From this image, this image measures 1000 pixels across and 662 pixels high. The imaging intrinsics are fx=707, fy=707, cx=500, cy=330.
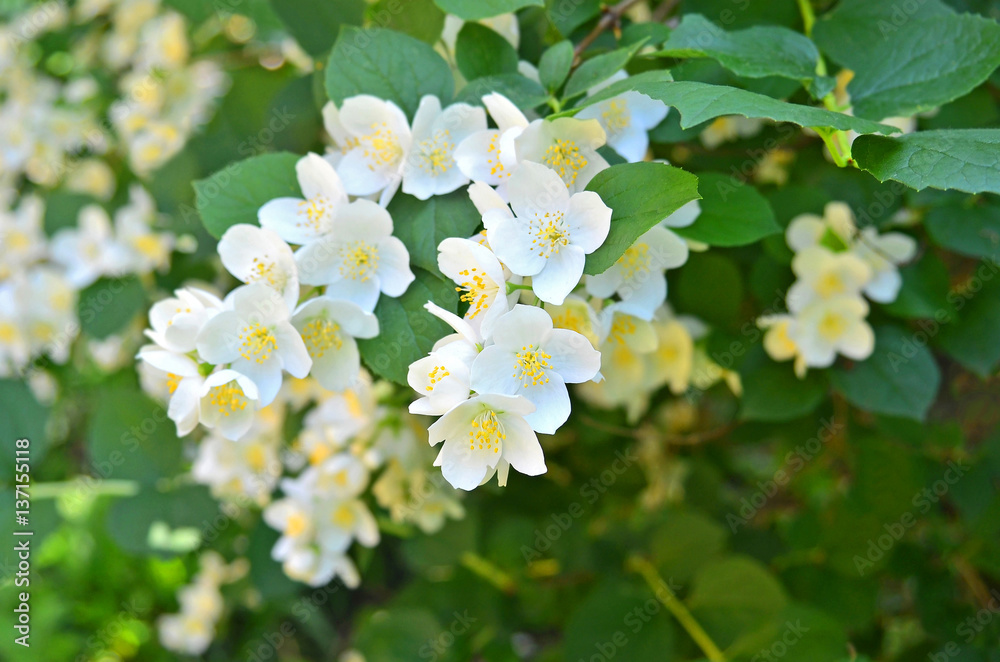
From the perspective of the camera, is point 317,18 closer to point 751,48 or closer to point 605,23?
point 605,23

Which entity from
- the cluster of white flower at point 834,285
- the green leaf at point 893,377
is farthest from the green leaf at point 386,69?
the green leaf at point 893,377

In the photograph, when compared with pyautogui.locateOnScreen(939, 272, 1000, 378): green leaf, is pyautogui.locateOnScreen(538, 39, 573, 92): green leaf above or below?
above

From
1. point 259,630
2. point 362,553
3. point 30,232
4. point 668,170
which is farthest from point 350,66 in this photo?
point 259,630

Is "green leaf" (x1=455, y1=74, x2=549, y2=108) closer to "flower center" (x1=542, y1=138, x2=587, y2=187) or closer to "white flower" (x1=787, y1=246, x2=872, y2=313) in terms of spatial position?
"flower center" (x1=542, y1=138, x2=587, y2=187)

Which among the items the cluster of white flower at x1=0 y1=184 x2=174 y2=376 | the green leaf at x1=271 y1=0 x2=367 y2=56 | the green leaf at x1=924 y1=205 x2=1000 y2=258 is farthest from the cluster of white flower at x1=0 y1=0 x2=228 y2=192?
the green leaf at x1=924 y1=205 x2=1000 y2=258

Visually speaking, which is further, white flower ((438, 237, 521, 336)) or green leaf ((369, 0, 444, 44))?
green leaf ((369, 0, 444, 44))

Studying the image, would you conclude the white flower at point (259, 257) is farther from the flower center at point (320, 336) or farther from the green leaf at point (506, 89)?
the green leaf at point (506, 89)

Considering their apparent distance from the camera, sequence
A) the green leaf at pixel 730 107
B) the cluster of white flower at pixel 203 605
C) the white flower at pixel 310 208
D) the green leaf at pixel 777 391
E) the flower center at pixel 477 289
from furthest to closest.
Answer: the cluster of white flower at pixel 203 605 → the green leaf at pixel 777 391 → the white flower at pixel 310 208 → the flower center at pixel 477 289 → the green leaf at pixel 730 107
